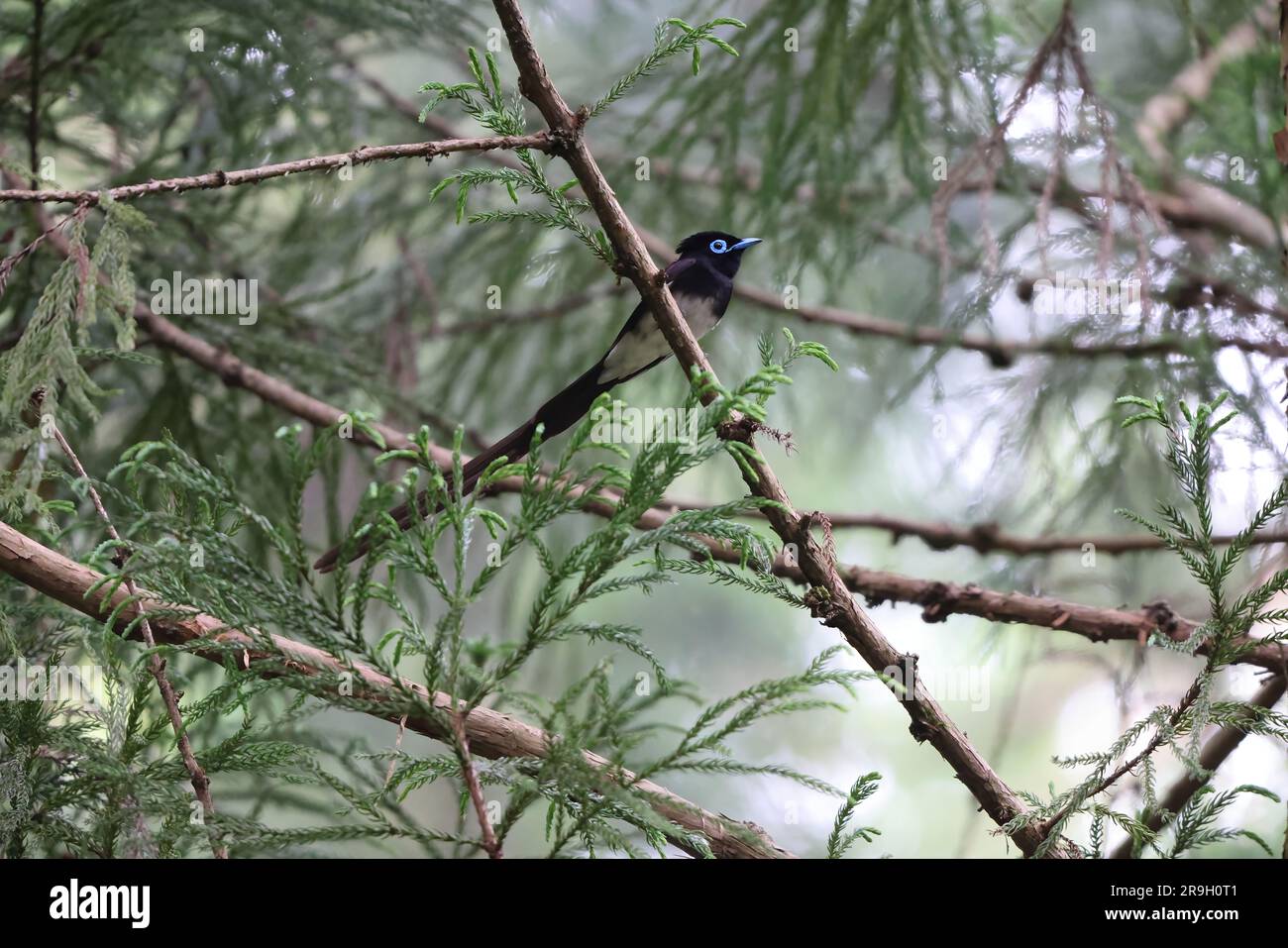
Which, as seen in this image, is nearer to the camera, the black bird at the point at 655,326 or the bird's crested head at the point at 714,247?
the black bird at the point at 655,326

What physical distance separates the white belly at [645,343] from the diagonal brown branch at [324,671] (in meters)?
0.98

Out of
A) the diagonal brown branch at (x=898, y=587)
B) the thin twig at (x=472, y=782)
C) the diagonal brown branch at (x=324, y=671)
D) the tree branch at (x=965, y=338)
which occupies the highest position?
the tree branch at (x=965, y=338)

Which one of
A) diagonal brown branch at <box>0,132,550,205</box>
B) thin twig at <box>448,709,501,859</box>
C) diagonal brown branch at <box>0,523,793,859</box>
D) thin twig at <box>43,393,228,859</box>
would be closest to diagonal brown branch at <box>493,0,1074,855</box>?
diagonal brown branch at <box>0,132,550,205</box>

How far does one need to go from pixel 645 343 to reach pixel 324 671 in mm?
1271

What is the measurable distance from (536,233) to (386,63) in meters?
6.81

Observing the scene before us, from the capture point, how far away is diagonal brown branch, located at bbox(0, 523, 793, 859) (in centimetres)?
→ 145

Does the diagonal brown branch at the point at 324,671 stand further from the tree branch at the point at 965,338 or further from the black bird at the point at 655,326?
the tree branch at the point at 965,338

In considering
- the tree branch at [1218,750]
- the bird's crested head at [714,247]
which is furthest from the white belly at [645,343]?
the tree branch at [1218,750]

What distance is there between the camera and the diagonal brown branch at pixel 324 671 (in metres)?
1.45

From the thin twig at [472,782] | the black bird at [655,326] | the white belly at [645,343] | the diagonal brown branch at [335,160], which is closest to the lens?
the thin twig at [472,782]

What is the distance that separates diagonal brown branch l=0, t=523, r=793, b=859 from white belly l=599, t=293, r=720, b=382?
38.5 inches
